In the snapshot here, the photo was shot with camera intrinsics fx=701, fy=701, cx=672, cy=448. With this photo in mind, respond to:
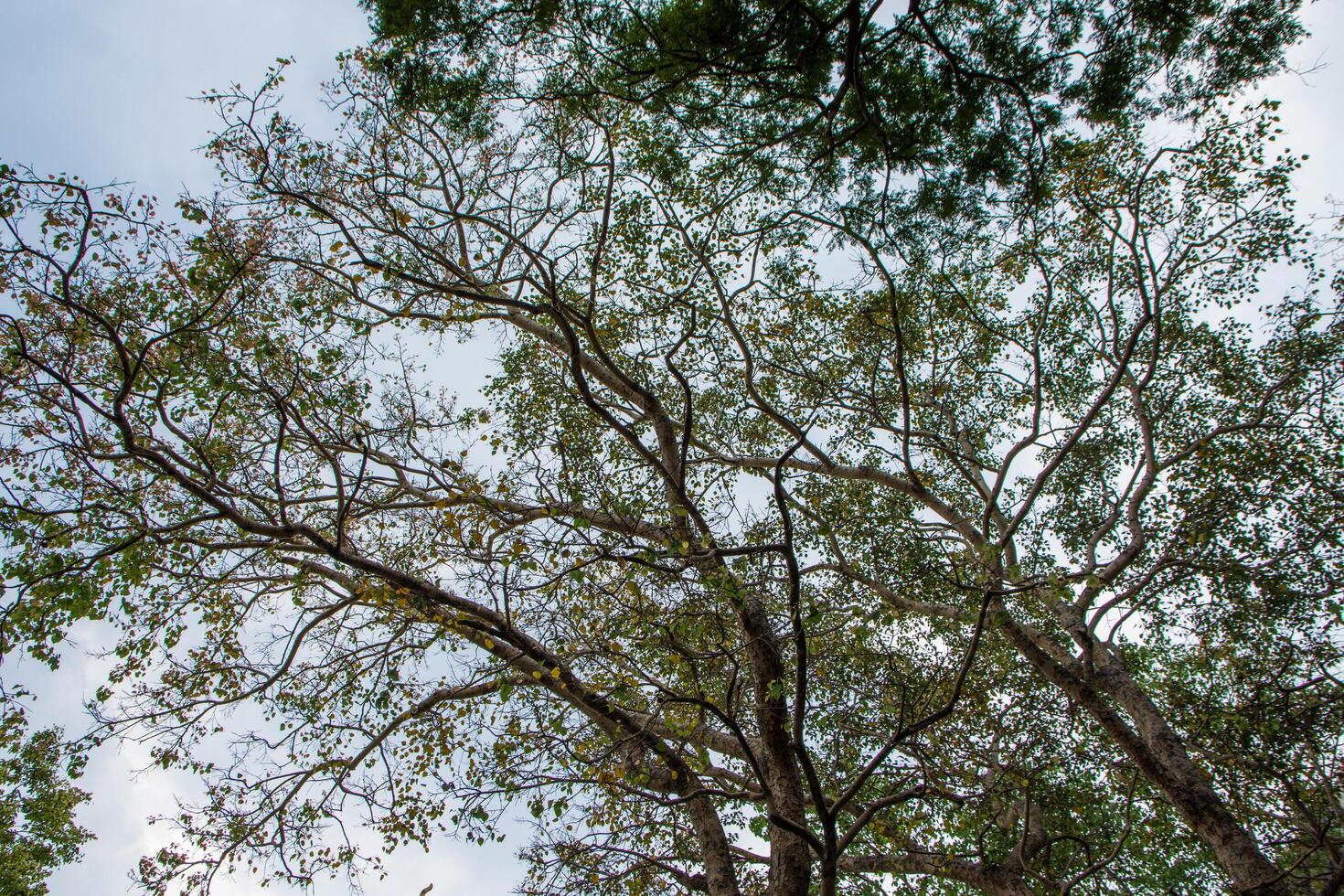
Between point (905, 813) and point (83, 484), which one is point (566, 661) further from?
point (905, 813)

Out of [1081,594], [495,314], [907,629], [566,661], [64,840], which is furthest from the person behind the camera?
[64,840]

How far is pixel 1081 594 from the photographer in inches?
331

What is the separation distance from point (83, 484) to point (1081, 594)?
10.6 meters

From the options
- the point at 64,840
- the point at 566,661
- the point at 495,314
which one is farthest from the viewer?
the point at 64,840

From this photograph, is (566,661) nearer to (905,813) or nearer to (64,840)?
(905,813)

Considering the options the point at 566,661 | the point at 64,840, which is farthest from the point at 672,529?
the point at 64,840

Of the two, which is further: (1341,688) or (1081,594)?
(1081,594)

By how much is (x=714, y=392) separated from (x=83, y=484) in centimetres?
767

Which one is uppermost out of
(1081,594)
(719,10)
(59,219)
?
(719,10)

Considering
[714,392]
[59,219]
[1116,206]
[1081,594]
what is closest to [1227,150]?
[1116,206]

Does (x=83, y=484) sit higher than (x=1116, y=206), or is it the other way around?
(x=1116, y=206)

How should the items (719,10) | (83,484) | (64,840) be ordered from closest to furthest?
(719,10), (83,484), (64,840)

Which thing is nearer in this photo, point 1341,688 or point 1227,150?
point 1341,688

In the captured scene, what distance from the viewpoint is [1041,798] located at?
8938 mm
